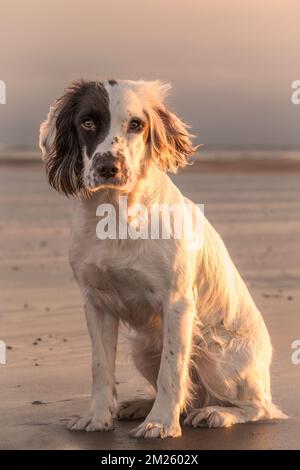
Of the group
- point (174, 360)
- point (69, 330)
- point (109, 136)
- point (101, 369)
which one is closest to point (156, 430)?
point (174, 360)

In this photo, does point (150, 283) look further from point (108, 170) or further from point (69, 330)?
point (69, 330)

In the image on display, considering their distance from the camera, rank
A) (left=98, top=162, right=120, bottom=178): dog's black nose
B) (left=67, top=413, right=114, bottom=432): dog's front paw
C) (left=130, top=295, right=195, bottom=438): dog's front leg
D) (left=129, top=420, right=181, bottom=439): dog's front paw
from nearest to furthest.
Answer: (left=98, top=162, right=120, bottom=178): dog's black nose < (left=129, top=420, right=181, bottom=439): dog's front paw < (left=130, top=295, right=195, bottom=438): dog's front leg < (left=67, top=413, right=114, bottom=432): dog's front paw

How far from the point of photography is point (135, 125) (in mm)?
6562

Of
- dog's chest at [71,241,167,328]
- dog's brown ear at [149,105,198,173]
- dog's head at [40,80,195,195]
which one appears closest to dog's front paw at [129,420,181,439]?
dog's chest at [71,241,167,328]

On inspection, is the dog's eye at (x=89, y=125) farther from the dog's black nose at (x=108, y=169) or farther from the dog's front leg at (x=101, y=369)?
the dog's front leg at (x=101, y=369)

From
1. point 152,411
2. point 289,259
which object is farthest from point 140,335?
point 289,259

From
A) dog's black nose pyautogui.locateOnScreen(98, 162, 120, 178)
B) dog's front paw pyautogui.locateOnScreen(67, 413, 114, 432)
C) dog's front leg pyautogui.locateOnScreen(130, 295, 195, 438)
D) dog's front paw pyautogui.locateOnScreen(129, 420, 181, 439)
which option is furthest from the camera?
dog's front paw pyautogui.locateOnScreen(67, 413, 114, 432)

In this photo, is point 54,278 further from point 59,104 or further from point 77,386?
point 59,104

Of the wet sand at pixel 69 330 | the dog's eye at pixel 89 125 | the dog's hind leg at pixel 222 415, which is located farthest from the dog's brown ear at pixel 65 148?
the dog's hind leg at pixel 222 415

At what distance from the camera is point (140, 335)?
23.1 ft

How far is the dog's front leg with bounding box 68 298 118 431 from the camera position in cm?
676

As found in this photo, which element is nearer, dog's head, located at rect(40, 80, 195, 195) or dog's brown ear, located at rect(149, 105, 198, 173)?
dog's head, located at rect(40, 80, 195, 195)

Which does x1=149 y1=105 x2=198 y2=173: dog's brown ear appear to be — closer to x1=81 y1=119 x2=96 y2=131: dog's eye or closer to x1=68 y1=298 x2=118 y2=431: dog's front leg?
x1=81 y1=119 x2=96 y2=131: dog's eye

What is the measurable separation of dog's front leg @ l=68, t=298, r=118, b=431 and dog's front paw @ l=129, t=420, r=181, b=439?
0.29 meters
